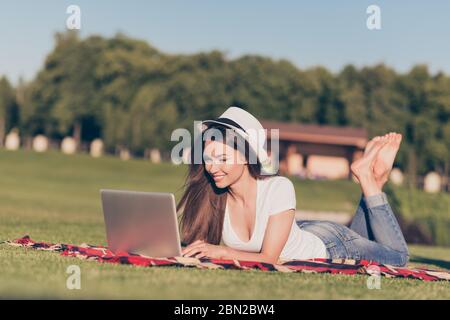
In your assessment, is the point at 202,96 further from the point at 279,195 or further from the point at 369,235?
the point at 279,195

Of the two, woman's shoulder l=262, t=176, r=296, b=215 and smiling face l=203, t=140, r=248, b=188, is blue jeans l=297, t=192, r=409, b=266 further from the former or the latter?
smiling face l=203, t=140, r=248, b=188

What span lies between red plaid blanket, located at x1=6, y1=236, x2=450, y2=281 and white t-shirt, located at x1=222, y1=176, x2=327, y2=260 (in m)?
0.16

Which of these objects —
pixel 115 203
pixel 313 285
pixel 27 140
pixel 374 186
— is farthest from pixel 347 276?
pixel 27 140

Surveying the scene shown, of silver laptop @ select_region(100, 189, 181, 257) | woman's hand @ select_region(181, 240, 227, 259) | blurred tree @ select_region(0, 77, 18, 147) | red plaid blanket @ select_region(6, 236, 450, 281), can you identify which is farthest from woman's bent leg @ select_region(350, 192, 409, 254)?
blurred tree @ select_region(0, 77, 18, 147)

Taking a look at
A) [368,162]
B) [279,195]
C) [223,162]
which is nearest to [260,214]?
[279,195]

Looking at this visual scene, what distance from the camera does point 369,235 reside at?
771cm

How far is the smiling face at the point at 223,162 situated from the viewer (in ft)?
21.2

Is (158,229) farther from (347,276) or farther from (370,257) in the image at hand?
(370,257)

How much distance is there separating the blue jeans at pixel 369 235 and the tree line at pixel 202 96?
5743 centimetres

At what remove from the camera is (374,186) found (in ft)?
24.7

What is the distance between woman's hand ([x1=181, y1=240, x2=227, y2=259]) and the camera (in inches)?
254

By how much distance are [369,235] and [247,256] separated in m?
1.74

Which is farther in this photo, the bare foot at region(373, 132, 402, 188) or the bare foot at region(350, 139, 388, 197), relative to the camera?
the bare foot at region(373, 132, 402, 188)

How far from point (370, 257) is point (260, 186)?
160cm
